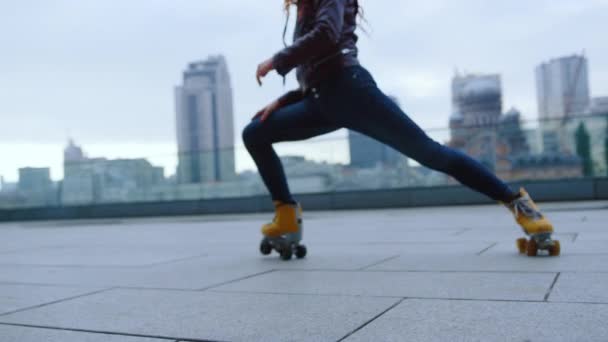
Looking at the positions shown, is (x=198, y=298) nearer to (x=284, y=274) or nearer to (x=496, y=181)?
(x=284, y=274)

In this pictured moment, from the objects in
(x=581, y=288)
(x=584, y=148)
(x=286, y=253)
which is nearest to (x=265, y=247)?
(x=286, y=253)

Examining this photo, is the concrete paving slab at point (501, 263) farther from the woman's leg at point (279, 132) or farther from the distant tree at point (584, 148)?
the distant tree at point (584, 148)

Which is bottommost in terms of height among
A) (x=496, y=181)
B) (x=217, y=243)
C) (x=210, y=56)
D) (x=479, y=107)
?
(x=217, y=243)

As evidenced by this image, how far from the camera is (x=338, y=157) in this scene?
1385 cm

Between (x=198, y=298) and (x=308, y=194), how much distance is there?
1160cm

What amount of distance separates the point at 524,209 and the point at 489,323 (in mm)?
1712

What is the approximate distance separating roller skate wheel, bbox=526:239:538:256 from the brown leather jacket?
1.26m

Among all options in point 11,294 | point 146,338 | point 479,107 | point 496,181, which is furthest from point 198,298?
point 479,107

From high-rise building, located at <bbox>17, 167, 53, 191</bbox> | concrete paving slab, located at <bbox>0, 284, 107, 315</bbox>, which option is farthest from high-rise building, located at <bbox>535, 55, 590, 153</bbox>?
concrete paving slab, located at <bbox>0, 284, 107, 315</bbox>

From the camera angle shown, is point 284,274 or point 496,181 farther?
point 496,181

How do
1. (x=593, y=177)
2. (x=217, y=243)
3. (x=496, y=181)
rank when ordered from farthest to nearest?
(x=593, y=177), (x=217, y=243), (x=496, y=181)

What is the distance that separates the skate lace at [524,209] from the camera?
3.25 metres

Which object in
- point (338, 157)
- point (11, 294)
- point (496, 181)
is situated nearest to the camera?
point (11, 294)

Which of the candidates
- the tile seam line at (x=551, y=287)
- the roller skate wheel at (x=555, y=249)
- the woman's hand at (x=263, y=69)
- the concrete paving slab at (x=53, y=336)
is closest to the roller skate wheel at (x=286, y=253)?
the woman's hand at (x=263, y=69)
